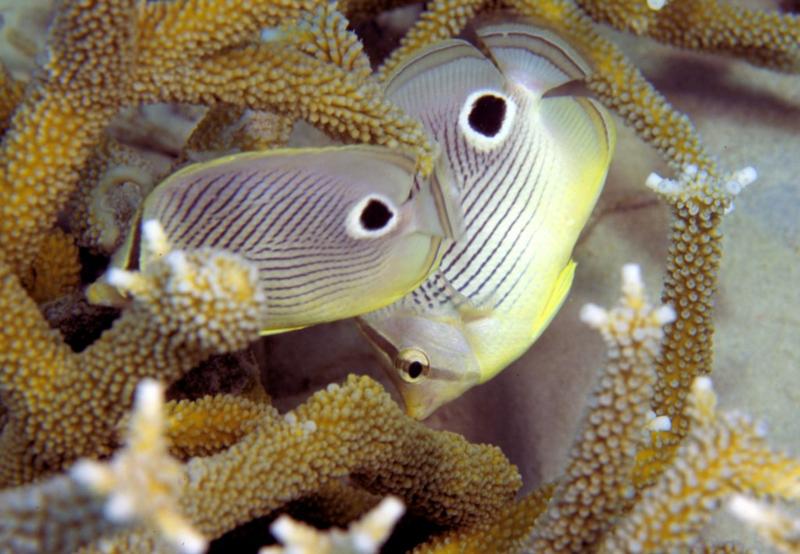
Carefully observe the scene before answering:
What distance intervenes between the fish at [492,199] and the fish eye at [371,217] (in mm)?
418

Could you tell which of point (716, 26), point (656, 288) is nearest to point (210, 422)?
point (656, 288)

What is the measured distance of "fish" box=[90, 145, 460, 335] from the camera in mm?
1366

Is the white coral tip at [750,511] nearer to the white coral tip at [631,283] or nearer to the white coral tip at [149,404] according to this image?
A: the white coral tip at [631,283]

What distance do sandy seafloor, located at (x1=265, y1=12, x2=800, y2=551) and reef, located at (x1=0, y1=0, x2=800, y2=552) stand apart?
0.71 feet

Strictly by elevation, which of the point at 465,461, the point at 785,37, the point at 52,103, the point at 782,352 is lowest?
the point at 782,352

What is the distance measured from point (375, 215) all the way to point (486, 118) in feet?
1.95

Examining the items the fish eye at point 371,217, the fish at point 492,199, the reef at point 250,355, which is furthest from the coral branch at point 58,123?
the fish at point 492,199

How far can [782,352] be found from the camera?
208 cm

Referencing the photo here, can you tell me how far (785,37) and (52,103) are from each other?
6.90ft

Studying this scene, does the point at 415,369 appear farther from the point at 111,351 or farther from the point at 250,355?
the point at 111,351

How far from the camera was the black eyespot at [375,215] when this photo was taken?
1.42m

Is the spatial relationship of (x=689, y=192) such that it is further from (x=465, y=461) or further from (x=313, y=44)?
(x=313, y=44)

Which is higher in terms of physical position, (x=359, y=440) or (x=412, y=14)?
(x=412, y=14)

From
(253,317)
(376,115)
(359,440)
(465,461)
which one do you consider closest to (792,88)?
(376,115)
